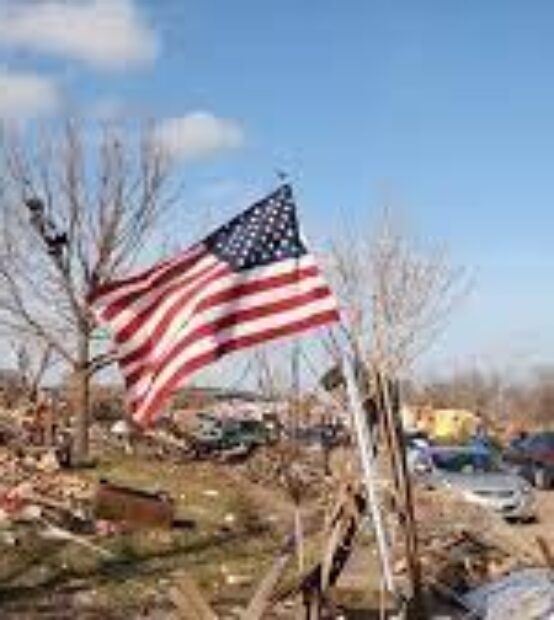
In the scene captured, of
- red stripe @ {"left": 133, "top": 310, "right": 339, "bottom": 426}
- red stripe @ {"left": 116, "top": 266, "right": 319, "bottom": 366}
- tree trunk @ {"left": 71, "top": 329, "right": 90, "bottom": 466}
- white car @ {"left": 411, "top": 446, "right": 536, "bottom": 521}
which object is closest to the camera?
red stripe @ {"left": 133, "top": 310, "right": 339, "bottom": 426}

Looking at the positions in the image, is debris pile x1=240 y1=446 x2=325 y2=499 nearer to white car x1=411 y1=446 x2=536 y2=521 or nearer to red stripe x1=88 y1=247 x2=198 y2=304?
white car x1=411 y1=446 x2=536 y2=521

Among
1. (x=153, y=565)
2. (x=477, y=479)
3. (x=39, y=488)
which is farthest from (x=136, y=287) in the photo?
(x=477, y=479)

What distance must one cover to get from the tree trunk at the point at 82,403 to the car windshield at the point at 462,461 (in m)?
8.07

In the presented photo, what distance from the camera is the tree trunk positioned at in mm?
36281

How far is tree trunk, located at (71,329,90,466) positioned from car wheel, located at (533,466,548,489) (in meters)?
13.2

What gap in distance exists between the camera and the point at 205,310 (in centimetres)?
1001

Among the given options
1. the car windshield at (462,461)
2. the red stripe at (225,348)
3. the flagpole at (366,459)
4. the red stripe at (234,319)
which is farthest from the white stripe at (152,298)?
the car windshield at (462,461)

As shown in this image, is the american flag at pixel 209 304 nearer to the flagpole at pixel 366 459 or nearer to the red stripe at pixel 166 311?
the red stripe at pixel 166 311

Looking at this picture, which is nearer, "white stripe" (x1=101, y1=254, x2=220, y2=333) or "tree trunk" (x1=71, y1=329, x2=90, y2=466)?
"white stripe" (x1=101, y1=254, x2=220, y2=333)

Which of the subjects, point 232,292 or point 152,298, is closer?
point 152,298

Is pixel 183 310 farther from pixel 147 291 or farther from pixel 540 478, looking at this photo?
pixel 540 478

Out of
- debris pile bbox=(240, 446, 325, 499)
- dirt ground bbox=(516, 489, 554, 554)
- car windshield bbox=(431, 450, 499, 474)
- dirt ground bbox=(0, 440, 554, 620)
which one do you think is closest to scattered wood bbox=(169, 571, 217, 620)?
dirt ground bbox=(0, 440, 554, 620)

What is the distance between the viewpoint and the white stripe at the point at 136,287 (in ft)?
33.1

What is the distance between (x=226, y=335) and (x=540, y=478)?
34.3 metres
